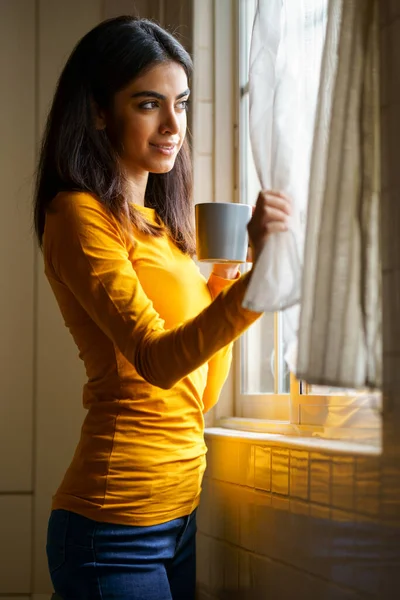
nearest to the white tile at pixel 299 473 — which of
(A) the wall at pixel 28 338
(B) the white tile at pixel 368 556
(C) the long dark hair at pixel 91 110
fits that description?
(B) the white tile at pixel 368 556

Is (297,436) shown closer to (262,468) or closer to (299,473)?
(262,468)

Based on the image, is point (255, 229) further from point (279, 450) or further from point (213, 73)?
point (213, 73)

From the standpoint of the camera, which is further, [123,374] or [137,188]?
[137,188]

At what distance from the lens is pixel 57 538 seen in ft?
4.54

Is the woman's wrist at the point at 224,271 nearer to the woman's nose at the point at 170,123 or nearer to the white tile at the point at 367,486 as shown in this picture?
the woman's nose at the point at 170,123

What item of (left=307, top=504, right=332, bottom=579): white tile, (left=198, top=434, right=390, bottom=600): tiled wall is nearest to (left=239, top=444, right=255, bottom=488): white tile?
(left=198, top=434, right=390, bottom=600): tiled wall

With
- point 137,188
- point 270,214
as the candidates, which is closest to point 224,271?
point 137,188

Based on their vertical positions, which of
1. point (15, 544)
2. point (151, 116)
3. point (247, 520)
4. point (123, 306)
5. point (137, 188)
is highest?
point (151, 116)

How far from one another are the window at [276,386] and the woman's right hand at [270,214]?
163 mm

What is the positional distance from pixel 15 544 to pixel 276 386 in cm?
99

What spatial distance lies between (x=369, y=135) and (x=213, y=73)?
3.62 feet

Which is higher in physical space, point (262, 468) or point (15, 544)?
point (262, 468)

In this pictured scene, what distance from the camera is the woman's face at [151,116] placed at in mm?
1450

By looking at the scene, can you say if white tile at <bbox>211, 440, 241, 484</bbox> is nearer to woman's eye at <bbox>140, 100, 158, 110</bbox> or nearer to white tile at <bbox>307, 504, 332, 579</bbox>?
white tile at <bbox>307, 504, 332, 579</bbox>
